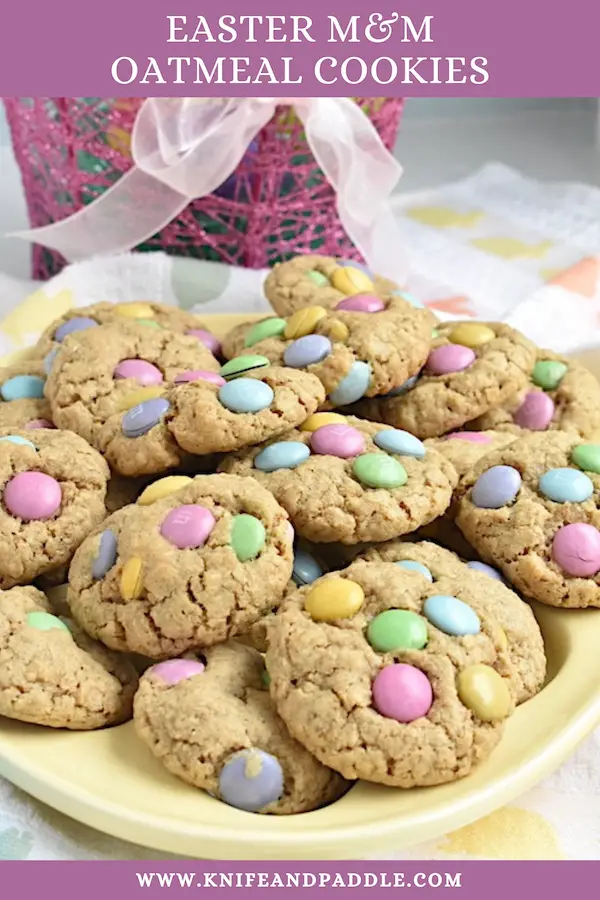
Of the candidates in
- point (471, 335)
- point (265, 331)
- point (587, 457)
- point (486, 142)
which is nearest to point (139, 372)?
point (265, 331)

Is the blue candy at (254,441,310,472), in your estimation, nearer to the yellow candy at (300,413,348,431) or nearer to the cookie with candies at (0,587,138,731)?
the yellow candy at (300,413,348,431)

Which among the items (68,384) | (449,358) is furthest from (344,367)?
(68,384)

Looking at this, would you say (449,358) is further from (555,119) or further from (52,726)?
(555,119)

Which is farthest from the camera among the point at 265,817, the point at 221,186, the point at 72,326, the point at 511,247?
the point at 511,247

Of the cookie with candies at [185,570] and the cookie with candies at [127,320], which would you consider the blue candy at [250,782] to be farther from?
the cookie with candies at [127,320]

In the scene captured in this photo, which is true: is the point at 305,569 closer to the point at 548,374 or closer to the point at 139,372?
the point at 139,372

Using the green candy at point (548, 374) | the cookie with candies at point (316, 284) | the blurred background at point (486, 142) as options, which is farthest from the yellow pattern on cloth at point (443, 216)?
the green candy at point (548, 374)
